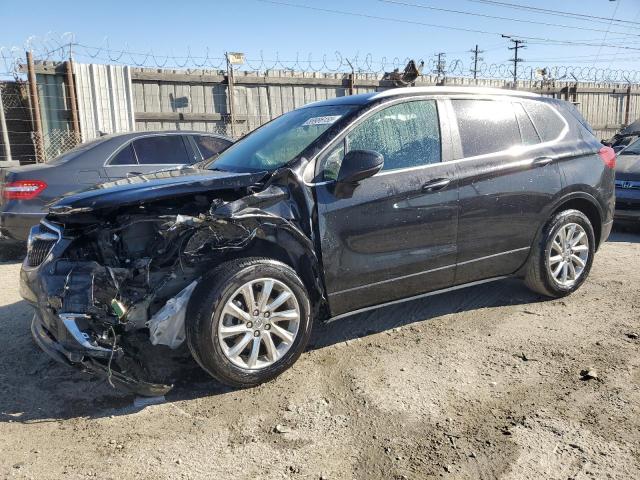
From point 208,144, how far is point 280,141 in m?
3.68

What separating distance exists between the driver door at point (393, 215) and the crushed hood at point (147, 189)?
60 cm

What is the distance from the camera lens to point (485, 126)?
4.37 meters

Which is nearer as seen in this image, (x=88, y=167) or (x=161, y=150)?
(x=88, y=167)

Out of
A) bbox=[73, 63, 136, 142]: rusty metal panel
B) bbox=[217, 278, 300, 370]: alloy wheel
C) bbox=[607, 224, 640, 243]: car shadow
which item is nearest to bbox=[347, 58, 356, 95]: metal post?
bbox=[73, 63, 136, 142]: rusty metal panel

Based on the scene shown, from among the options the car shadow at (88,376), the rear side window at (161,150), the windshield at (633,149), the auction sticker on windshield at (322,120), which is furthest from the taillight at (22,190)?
the windshield at (633,149)

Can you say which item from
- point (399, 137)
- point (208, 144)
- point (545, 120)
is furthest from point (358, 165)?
point (208, 144)

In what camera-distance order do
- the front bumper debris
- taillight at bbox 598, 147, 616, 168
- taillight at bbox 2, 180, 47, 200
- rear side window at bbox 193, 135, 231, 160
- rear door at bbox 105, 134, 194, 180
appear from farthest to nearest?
1. rear side window at bbox 193, 135, 231, 160
2. rear door at bbox 105, 134, 194, 180
3. taillight at bbox 2, 180, 47, 200
4. taillight at bbox 598, 147, 616, 168
5. the front bumper debris

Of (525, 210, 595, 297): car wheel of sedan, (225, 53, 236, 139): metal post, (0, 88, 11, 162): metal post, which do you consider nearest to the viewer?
(525, 210, 595, 297): car wheel of sedan

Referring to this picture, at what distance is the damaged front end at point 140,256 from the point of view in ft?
10.1

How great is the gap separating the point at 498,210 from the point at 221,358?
A: 246 centimetres

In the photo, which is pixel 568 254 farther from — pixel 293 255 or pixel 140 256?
pixel 140 256

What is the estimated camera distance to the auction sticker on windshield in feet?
12.9

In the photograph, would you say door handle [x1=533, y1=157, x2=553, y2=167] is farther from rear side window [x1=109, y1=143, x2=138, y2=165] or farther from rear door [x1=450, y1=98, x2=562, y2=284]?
rear side window [x1=109, y1=143, x2=138, y2=165]

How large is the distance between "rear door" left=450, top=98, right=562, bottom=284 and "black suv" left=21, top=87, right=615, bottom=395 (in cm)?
1
